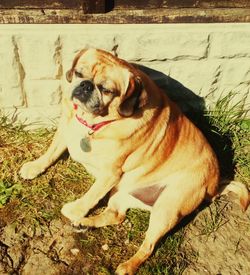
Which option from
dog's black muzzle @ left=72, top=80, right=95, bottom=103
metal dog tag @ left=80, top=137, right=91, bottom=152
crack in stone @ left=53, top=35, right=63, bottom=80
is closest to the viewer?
dog's black muzzle @ left=72, top=80, right=95, bottom=103

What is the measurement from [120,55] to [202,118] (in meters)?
1.06

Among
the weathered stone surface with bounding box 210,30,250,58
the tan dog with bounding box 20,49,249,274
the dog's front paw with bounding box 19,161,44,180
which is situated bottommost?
the dog's front paw with bounding box 19,161,44,180

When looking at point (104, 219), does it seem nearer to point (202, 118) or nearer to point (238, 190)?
point (238, 190)

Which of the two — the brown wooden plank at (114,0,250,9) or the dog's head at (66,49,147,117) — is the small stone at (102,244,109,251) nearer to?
the dog's head at (66,49,147,117)

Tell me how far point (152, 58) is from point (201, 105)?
77cm

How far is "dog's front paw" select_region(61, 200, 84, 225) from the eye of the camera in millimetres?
3436

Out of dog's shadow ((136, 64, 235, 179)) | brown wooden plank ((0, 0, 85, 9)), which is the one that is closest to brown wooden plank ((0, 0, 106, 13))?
brown wooden plank ((0, 0, 85, 9))

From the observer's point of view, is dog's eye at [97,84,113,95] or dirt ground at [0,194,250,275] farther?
dirt ground at [0,194,250,275]

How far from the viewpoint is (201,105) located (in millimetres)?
4316

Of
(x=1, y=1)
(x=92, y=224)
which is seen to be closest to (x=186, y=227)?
(x=92, y=224)

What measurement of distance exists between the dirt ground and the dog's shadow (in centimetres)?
50

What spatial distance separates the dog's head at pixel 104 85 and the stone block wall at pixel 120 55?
65 cm

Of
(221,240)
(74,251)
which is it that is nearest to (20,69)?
(74,251)

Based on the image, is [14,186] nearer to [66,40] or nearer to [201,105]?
[66,40]
